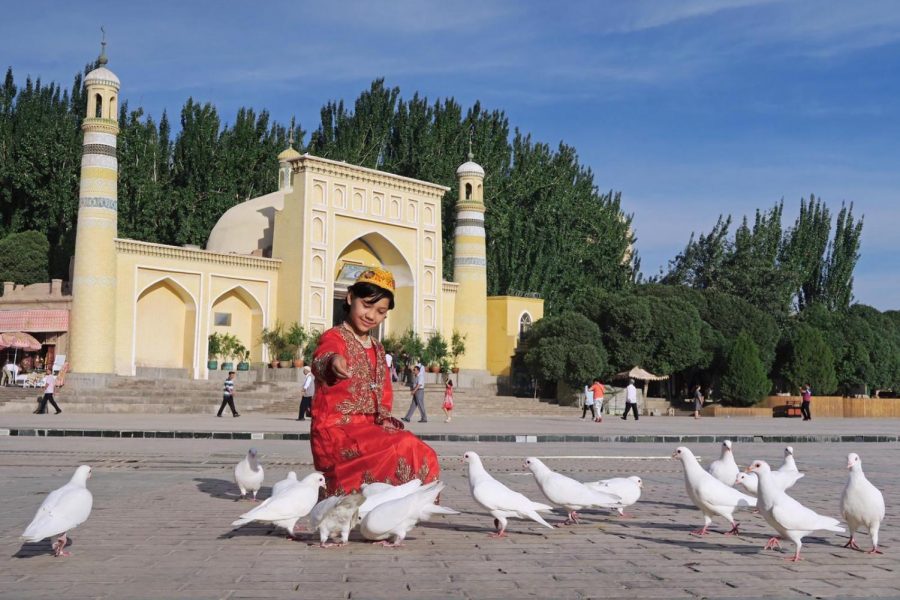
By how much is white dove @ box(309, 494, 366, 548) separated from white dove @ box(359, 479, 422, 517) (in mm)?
63

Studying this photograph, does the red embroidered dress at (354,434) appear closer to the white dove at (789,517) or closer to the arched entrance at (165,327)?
the white dove at (789,517)

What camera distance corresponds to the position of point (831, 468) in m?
11.1

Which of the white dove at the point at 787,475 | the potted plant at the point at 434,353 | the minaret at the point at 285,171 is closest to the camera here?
the white dove at the point at 787,475

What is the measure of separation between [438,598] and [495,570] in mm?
710

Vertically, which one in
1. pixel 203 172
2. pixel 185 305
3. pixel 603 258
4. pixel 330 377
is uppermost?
pixel 203 172

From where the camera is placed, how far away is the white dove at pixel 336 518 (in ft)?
17.0

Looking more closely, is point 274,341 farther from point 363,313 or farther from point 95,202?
point 363,313

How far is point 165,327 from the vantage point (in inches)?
1310

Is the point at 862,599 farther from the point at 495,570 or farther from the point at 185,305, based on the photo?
the point at 185,305

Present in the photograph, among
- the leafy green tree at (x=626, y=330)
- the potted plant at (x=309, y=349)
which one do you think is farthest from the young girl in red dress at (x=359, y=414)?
the leafy green tree at (x=626, y=330)

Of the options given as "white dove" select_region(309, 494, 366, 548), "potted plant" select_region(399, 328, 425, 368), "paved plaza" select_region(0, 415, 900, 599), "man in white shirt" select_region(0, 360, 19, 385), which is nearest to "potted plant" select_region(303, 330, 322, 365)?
Result: "potted plant" select_region(399, 328, 425, 368)

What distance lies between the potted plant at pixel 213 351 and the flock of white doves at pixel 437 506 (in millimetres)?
28247

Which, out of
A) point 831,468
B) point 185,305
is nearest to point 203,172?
point 185,305

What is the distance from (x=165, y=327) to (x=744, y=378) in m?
21.0
